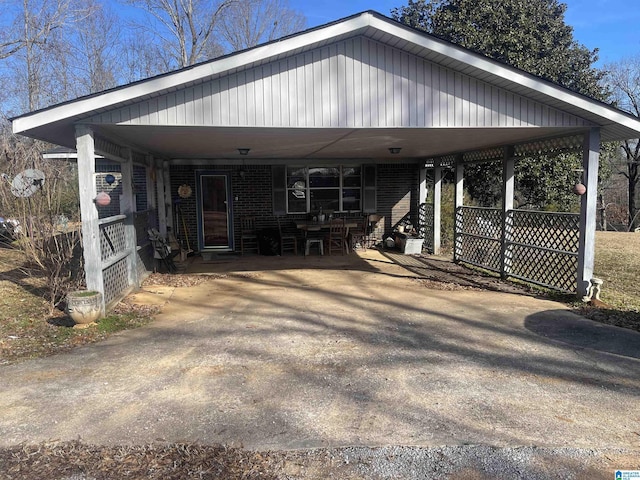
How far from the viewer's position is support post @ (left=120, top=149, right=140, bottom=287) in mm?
7805

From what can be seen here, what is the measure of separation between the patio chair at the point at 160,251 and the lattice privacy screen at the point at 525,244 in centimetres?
661

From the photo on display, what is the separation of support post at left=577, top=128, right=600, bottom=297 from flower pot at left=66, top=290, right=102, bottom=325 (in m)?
6.89

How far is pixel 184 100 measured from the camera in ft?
19.1

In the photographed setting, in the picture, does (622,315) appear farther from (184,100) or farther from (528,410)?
(184,100)

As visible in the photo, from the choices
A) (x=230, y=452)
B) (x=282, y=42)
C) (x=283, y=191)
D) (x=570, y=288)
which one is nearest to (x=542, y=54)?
(x=283, y=191)

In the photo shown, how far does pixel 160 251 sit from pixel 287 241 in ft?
12.1

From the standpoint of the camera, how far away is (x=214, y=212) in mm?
12578

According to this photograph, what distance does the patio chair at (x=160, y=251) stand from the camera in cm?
965

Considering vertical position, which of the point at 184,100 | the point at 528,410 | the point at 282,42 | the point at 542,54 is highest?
the point at 542,54

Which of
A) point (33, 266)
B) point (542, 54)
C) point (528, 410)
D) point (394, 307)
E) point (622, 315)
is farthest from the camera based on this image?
point (542, 54)

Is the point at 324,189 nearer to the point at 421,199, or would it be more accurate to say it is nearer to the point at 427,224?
the point at 421,199

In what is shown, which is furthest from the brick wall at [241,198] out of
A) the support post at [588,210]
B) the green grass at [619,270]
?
the green grass at [619,270]

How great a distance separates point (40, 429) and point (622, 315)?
684 centimetres

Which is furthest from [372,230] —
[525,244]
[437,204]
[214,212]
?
[525,244]
